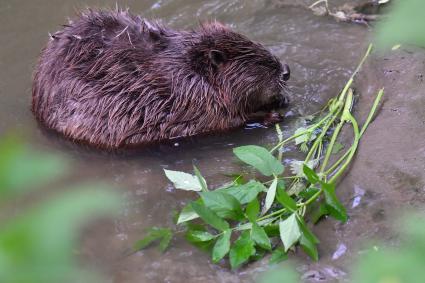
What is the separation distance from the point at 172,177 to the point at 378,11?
225 centimetres

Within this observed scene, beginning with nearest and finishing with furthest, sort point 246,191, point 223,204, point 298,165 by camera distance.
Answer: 1. point 223,204
2. point 246,191
3. point 298,165

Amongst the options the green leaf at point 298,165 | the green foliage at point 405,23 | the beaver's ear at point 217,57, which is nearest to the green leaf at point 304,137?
the green leaf at point 298,165

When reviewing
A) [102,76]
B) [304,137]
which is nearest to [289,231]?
[304,137]

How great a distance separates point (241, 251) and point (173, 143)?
1191 mm

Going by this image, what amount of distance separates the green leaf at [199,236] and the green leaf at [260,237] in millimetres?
170

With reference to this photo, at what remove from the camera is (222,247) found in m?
2.25

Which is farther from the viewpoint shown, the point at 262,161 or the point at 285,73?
the point at 285,73

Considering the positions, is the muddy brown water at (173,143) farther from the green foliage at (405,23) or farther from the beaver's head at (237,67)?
the green foliage at (405,23)

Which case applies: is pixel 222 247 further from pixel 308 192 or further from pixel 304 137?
pixel 304 137

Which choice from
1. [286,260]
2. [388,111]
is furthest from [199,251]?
[388,111]

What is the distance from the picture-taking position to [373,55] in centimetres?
349

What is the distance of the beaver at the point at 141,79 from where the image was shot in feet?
10.5

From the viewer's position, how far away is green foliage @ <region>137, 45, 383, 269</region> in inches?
87.0

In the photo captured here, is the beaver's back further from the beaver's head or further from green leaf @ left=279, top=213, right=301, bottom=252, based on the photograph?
green leaf @ left=279, top=213, right=301, bottom=252
